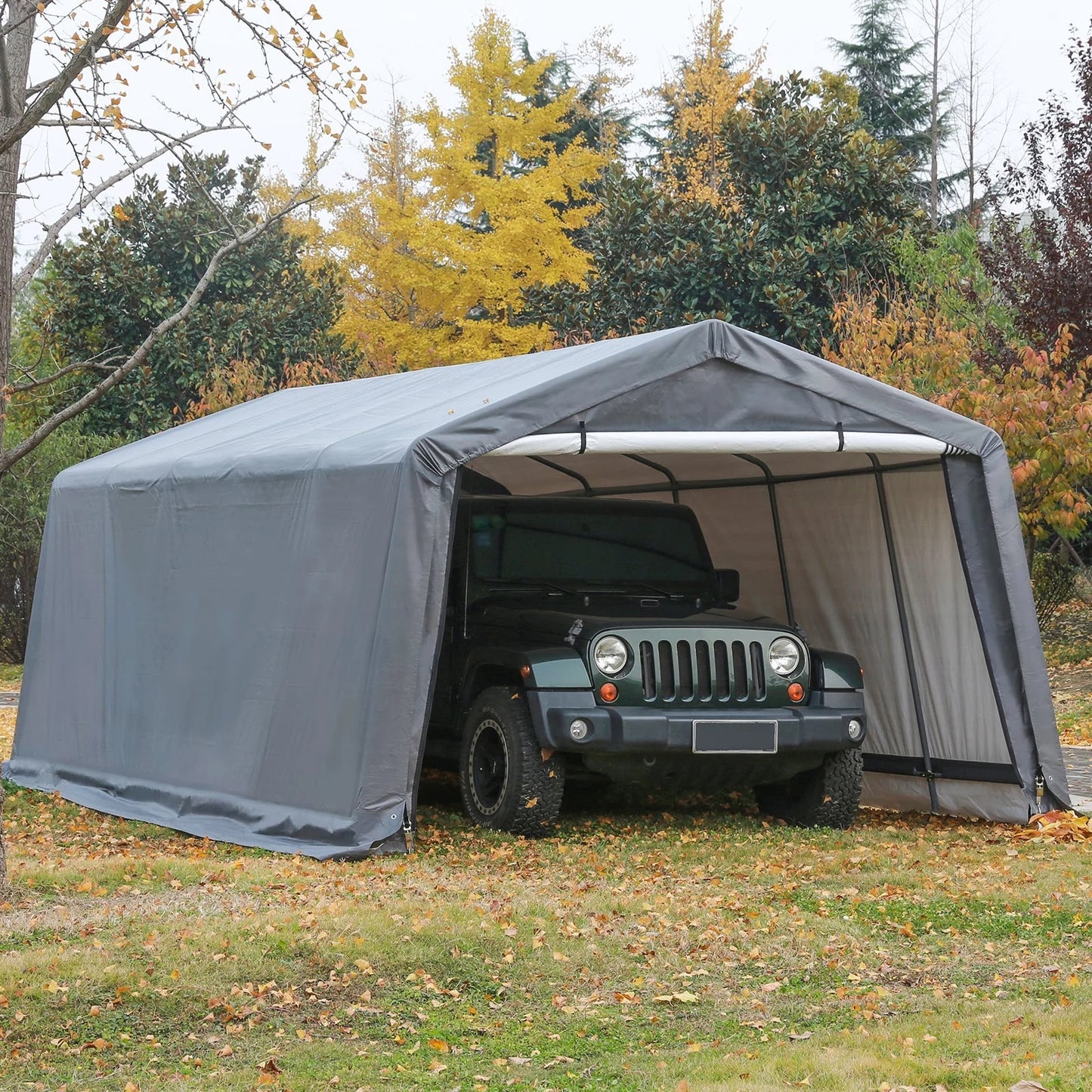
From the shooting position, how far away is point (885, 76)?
4228cm

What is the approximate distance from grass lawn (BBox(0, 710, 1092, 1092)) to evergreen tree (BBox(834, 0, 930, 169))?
35.3 metres

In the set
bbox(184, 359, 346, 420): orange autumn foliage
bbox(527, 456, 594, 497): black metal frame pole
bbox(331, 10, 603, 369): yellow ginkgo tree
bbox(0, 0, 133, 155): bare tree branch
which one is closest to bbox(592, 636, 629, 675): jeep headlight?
bbox(527, 456, 594, 497): black metal frame pole

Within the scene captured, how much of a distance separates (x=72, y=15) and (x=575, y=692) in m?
4.47

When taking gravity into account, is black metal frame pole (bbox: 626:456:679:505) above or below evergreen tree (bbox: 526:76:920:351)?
below

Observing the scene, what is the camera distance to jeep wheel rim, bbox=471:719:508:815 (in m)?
8.88

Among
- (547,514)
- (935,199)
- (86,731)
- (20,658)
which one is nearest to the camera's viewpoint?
(547,514)

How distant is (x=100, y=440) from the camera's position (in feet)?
82.8

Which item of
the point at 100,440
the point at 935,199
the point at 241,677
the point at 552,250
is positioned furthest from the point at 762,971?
the point at 935,199

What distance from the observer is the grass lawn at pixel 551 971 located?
15.7 feet

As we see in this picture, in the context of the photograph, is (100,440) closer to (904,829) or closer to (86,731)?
(86,731)

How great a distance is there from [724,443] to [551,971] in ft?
12.4

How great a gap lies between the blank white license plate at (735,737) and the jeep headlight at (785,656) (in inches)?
18.9

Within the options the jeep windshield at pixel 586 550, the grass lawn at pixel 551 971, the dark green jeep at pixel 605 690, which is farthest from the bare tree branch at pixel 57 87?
the jeep windshield at pixel 586 550

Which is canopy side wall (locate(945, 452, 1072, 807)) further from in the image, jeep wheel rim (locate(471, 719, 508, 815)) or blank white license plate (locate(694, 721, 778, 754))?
jeep wheel rim (locate(471, 719, 508, 815))
